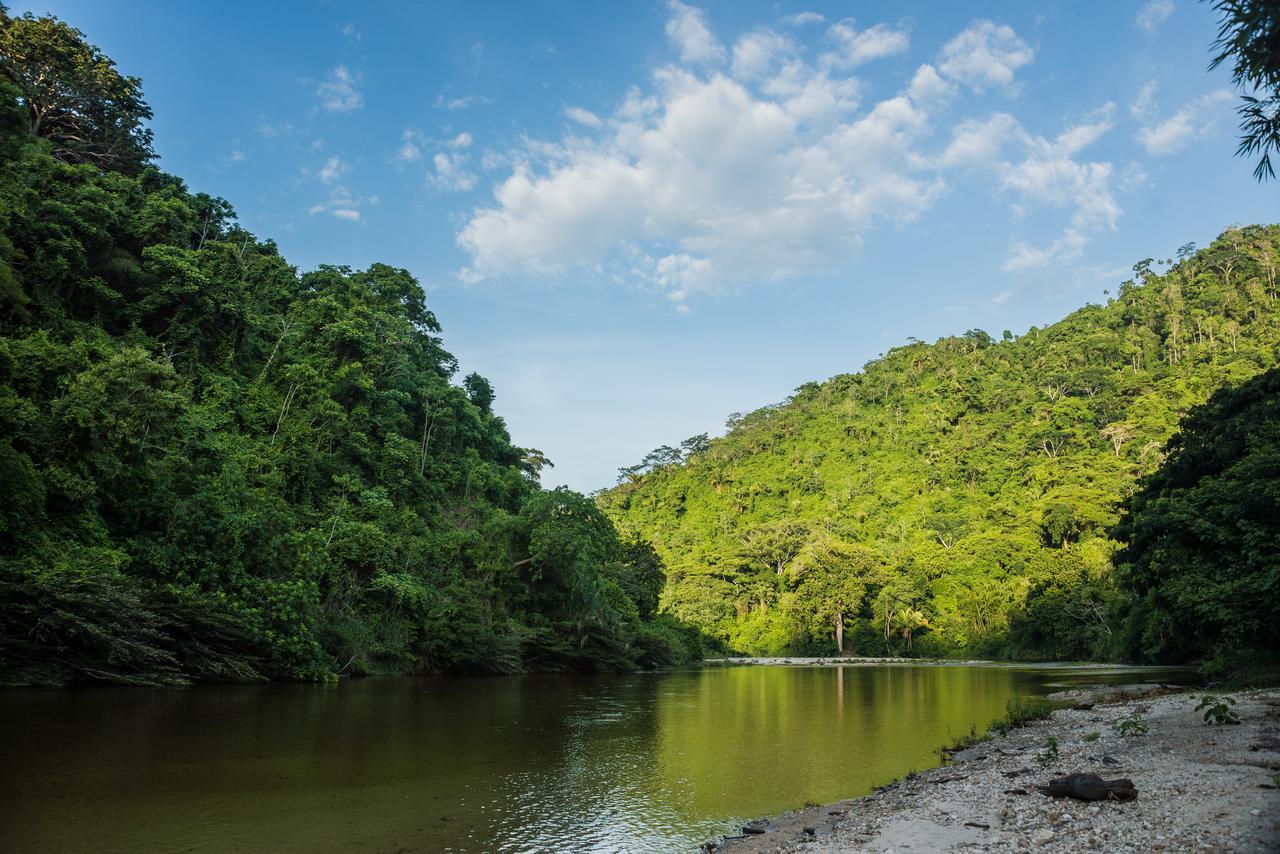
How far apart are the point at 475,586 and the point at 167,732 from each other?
23711 mm

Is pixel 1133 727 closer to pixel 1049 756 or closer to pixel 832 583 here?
pixel 1049 756

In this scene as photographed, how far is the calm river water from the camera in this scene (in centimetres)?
870

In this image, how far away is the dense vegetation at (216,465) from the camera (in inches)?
825

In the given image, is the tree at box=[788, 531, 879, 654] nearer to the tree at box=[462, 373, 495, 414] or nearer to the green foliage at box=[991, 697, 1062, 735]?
the tree at box=[462, 373, 495, 414]

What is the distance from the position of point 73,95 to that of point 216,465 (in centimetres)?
2752

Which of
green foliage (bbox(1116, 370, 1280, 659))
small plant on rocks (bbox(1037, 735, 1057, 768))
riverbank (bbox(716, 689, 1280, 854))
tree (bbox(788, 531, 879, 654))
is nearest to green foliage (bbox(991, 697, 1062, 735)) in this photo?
riverbank (bbox(716, 689, 1280, 854))

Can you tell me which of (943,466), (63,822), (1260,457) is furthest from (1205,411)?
(943,466)

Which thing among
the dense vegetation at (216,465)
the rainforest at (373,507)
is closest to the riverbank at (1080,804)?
the rainforest at (373,507)

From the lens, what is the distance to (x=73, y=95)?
1591 inches

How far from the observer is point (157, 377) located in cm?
2361

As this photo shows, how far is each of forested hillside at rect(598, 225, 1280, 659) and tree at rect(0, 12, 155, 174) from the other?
63138mm

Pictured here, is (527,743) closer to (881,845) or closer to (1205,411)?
(881,845)

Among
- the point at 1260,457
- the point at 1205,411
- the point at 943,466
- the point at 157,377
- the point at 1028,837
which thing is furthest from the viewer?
the point at 943,466

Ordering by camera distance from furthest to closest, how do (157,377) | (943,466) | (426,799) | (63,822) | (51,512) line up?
(943,466) < (157,377) < (51,512) < (426,799) < (63,822)
